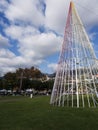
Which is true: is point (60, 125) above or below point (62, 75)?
below

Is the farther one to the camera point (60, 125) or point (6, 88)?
point (6, 88)

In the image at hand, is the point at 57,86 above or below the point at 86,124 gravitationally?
above

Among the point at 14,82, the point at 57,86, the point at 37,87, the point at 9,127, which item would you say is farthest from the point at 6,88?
the point at 9,127

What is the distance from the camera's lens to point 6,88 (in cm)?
7231

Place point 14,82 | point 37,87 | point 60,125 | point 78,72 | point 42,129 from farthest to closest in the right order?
1. point 37,87
2. point 14,82
3. point 78,72
4. point 60,125
5. point 42,129

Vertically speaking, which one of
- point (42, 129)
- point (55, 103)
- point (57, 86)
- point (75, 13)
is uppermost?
point (75, 13)

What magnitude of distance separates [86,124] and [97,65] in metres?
10.1

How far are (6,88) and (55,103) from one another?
54183 millimetres

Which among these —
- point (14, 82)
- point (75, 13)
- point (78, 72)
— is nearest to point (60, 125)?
point (78, 72)

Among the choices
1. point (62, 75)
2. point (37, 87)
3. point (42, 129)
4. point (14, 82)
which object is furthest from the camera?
point (37, 87)

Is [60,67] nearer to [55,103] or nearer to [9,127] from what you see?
[55,103]

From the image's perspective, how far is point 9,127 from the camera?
9.88 m

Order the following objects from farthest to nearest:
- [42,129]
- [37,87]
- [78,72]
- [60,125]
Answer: [37,87]
[78,72]
[60,125]
[42,129]

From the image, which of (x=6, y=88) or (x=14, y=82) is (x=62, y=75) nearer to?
(x=14, y=82)
